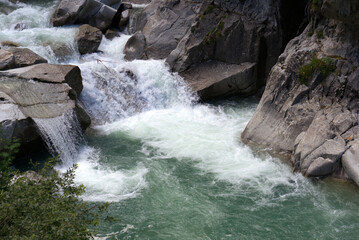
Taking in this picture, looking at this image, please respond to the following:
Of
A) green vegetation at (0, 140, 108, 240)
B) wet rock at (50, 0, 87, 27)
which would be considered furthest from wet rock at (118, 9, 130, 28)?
green vegetation at (0, 140, 108, 240)

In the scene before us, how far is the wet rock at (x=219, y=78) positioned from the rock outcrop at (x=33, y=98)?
15.2 ft

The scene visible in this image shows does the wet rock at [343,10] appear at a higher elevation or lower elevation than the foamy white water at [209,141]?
higher

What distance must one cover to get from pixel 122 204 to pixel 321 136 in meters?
5.53

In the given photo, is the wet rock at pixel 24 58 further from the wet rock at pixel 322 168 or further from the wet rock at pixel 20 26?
the wet rock at pixel 322 168

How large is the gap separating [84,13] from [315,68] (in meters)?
12.2

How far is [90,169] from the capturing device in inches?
458

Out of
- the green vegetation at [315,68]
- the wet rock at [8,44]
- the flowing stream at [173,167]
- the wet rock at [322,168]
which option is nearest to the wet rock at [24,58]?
the flowing stream at [173,167]

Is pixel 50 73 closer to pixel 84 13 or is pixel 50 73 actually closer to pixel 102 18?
pixel 84 13

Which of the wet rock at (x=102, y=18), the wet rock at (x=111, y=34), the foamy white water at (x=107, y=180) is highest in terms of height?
the wet rock at (x=102, y=18)

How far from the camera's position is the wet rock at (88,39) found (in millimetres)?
18016

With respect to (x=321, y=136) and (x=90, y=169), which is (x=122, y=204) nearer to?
(x=90, y=169)

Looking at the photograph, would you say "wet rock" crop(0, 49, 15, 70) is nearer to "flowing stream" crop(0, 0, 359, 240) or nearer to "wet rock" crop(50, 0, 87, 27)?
"flowing stream" crop(0, 0, 359, 240)

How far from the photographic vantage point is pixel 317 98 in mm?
12023

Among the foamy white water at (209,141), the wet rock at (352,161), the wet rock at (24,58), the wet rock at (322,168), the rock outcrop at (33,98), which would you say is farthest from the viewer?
the wet rock at (24,58)
